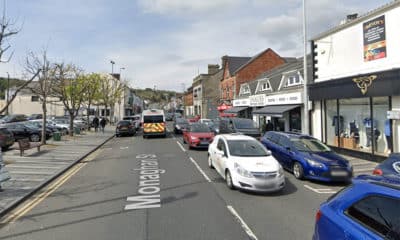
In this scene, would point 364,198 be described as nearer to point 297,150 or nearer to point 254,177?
point 254,177

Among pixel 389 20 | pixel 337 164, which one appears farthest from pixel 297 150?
pixel 389 20

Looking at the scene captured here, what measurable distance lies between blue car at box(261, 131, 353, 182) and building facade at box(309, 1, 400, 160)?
3999mm

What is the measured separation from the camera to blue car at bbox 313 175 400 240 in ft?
10.3

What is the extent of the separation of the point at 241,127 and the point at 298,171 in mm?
9704

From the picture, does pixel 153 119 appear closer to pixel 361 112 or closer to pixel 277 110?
pixel 277 110

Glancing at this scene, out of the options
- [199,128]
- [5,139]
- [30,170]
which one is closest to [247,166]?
[30,170]

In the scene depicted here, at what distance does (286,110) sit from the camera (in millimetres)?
22312

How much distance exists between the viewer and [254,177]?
910cm

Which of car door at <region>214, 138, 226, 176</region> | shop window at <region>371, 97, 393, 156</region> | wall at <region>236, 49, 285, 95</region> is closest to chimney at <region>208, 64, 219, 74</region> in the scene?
wall at <region>236, 49, 285, 95</region>

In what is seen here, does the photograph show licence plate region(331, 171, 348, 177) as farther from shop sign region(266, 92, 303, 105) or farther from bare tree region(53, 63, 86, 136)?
bare tree region(53, 63, 86, 136)

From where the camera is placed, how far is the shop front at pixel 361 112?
13891 millimetres

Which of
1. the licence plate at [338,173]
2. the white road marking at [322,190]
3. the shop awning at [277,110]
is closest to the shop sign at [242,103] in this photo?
the shop awning at [277,110]

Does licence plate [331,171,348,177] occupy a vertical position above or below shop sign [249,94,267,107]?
below

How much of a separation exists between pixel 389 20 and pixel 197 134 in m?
11.6
